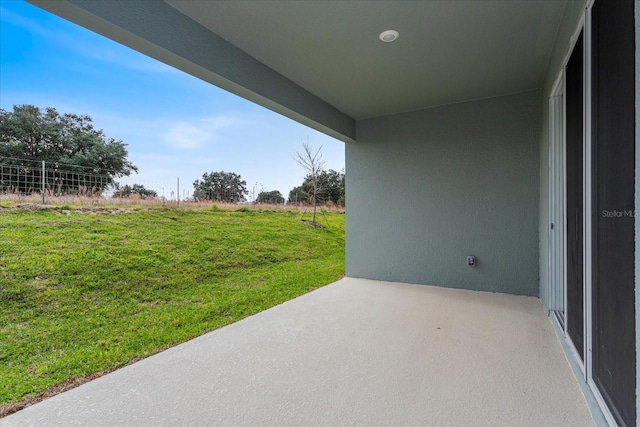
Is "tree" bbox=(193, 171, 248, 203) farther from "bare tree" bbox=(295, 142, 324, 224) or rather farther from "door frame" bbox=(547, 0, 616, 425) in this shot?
"door frame" bbox=(547, 0, 616, 425)

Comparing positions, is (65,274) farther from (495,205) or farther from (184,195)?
(495,205)

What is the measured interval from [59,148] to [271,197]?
522 centimetres

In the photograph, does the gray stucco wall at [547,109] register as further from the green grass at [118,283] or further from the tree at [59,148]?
the tree at [59,148]

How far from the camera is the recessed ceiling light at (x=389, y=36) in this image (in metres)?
2.32

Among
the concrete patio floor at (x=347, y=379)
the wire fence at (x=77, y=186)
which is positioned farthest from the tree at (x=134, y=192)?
the concrete patio floor at (x=347, y=379)

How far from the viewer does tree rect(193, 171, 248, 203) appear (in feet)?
22.2

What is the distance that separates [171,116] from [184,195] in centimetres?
160

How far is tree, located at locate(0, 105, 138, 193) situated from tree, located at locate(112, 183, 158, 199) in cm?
25

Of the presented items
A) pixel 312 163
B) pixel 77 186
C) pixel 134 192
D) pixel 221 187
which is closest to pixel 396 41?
pixel 77 186

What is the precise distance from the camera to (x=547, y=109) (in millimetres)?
2904

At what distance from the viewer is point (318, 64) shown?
2.84m

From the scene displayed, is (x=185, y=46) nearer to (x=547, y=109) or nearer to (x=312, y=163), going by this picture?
(x=547, y=109)

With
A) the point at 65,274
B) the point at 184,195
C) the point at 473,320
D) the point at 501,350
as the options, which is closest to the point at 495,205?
the point at 473,320

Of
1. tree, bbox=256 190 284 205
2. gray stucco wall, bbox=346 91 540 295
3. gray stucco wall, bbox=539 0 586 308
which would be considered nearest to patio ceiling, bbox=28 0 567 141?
gray stucco wall, bbox=539 0 586 308
